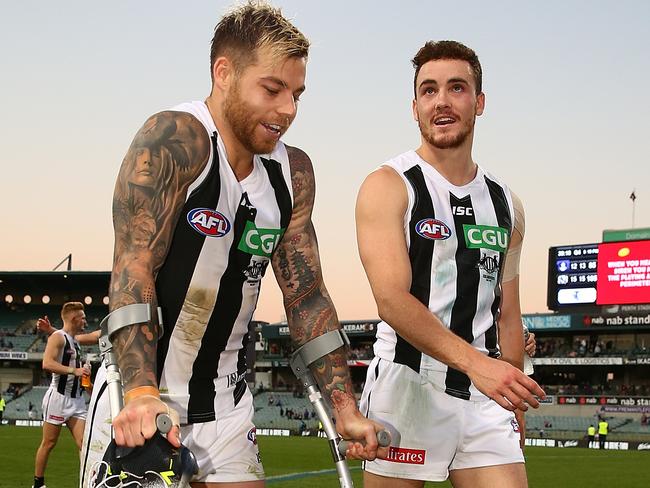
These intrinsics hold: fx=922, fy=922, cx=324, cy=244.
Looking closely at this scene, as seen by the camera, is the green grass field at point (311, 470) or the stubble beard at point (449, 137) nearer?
the stubble beard at point (449, 137)

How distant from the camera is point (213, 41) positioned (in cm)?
365

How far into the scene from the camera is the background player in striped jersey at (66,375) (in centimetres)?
1280

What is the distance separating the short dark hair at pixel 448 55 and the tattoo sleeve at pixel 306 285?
1.02m

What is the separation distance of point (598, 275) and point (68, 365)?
1317 inches

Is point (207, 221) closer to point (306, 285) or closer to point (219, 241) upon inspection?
point (219, 241)

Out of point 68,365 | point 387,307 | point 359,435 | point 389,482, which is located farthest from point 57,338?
point 359,435

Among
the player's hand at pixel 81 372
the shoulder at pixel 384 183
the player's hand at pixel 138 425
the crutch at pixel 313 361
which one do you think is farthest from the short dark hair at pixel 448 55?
the player's hand at pixel 81 372

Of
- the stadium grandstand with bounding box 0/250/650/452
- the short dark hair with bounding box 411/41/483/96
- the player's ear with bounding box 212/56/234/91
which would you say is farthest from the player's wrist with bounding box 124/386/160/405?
the stadium grandstand with bounding box 0/250/650/452

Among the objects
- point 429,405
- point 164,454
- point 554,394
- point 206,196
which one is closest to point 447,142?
point 429,405

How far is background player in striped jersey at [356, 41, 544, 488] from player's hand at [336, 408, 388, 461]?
64 centimetres

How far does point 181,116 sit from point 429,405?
1.95 metres

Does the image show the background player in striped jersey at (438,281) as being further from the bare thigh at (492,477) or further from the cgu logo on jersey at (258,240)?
the cgu logo on jersey at (258,240)

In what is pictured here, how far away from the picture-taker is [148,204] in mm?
3365

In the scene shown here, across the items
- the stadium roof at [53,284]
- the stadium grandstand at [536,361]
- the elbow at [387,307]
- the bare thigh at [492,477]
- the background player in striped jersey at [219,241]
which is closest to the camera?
the background player in striped jersey at [219,241]
